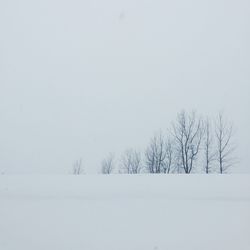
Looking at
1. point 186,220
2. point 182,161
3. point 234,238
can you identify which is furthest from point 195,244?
point 182,161

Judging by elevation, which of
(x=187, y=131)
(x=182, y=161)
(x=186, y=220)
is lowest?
(x=186, y=220)

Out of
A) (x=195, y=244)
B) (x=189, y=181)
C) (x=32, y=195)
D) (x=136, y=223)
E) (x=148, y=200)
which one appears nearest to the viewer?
(x=195, y=244)

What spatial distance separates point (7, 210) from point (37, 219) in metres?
1.77

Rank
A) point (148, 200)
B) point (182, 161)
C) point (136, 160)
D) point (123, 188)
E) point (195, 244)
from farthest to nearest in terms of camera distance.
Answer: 1. point (136, 160)
2. point (182, 161)
3. point (123, 188)
4. point (148, 200)
5. point (195, 244)

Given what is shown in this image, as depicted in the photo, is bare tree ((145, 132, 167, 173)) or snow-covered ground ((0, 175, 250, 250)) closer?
snow-covered ground ((0, 175, 250, 250))

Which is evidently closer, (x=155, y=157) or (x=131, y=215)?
(x=131, y=215)

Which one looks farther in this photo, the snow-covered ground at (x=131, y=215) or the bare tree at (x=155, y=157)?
the bare tree at (x=155, y=157)

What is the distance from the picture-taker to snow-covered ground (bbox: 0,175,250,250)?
7.49 m

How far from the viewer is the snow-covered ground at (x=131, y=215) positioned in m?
7.49

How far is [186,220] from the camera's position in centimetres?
974

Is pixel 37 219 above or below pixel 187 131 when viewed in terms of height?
below

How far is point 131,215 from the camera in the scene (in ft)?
34.6

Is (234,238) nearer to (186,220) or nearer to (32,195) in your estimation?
(186,220)

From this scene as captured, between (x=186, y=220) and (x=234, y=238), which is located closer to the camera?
(x=234, y=238)
